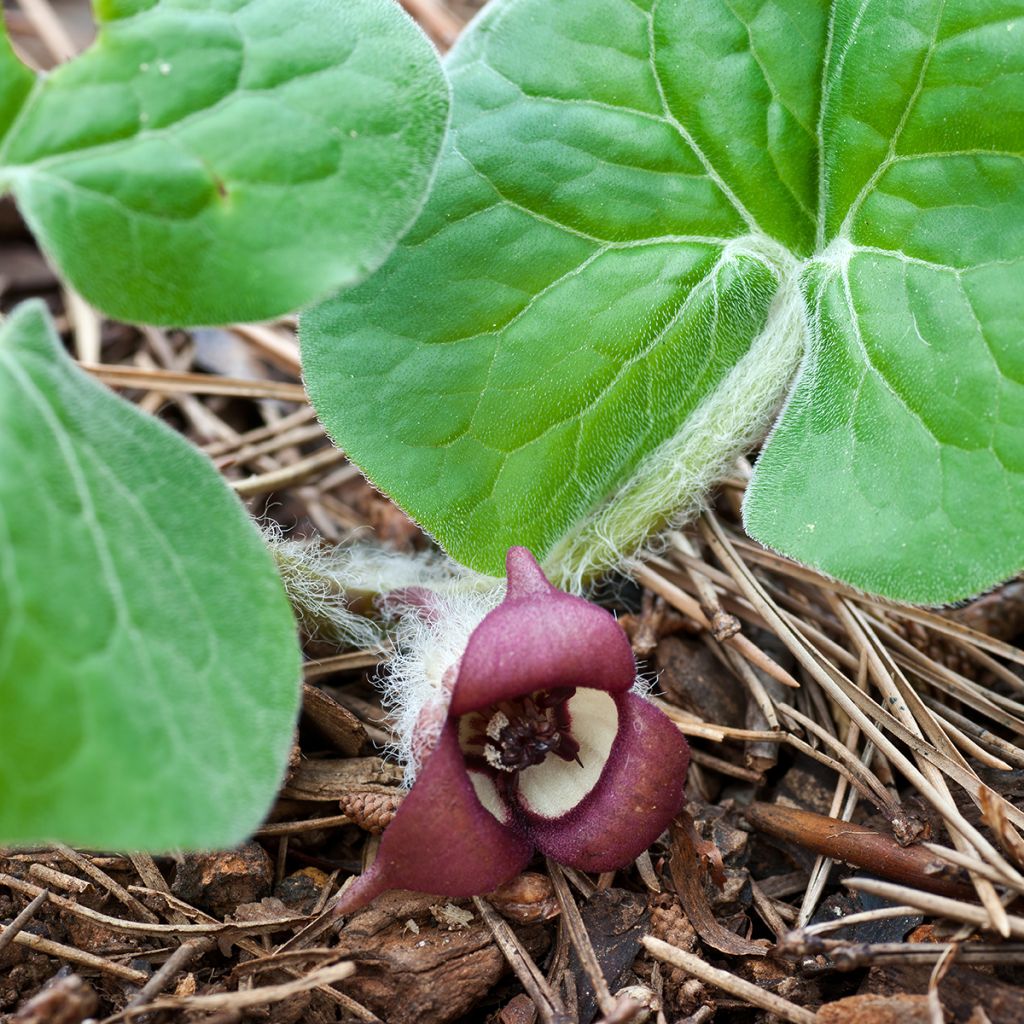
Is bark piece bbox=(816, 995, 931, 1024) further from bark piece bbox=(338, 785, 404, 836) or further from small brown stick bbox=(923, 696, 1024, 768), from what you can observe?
bark piece bbox=(338, 785, 404, 836)

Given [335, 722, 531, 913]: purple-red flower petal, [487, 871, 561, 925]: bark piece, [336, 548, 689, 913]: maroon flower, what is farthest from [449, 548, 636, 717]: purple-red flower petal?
[487, 871, 561, 925]: bark piece

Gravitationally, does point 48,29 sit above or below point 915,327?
above

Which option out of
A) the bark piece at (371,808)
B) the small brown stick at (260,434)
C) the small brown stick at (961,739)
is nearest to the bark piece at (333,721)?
the bark piece at (371,808)

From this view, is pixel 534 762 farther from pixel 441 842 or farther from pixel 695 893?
pixel 695 893

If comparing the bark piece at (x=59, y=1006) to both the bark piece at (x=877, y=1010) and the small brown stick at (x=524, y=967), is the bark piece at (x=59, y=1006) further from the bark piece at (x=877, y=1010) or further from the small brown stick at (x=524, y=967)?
the bark piece at (x=877, y=1010)

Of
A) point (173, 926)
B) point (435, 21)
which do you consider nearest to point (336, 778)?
point (173, 926)

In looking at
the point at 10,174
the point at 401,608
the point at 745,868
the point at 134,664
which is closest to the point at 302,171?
the point at 10,174
